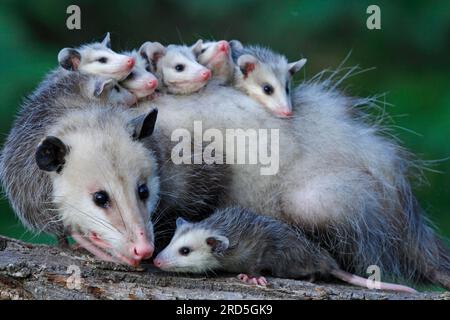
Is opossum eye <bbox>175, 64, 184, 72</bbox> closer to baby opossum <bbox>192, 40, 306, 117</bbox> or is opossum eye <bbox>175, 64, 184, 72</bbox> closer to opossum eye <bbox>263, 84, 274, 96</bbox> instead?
baby opossum <bbox>192, 40, 306, 117</bbox>

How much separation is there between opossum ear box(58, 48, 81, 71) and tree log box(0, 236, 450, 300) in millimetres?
785

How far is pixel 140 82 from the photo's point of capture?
11.2 ft

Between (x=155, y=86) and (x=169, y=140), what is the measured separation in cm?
22

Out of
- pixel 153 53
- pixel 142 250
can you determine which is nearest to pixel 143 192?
pixel 142 250

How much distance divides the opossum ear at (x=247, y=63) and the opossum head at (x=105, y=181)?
0.69m

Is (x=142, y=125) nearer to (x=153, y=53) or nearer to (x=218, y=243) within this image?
(x=218, y=243)

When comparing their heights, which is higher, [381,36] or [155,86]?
[381,36]

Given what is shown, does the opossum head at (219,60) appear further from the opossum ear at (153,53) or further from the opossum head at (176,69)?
the opossum ear at (153,53)

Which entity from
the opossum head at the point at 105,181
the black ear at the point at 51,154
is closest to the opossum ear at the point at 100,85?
the opossum head at the point at 105,181

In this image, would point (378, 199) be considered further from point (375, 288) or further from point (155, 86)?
point (155, 86)

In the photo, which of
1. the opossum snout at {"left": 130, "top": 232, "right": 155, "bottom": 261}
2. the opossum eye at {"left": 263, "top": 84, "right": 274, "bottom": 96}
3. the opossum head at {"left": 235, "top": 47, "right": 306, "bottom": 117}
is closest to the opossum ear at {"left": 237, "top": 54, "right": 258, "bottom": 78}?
the opossum head at {"left": 235, "top": 47, "right": 306, "bottom": 117}

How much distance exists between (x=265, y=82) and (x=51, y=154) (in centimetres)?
107

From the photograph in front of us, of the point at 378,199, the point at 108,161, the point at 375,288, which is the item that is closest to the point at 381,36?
the point at 378,199

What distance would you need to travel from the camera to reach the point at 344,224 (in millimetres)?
3410
